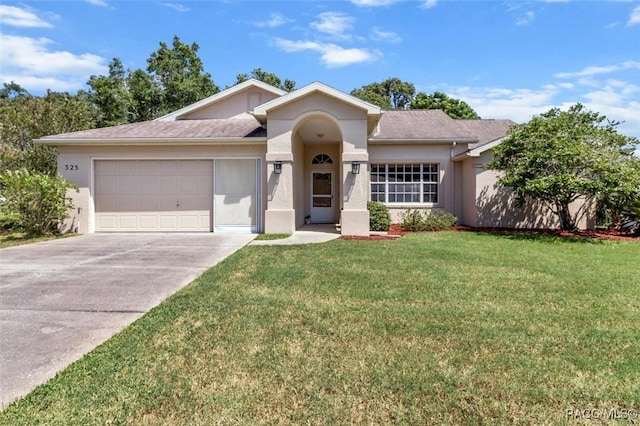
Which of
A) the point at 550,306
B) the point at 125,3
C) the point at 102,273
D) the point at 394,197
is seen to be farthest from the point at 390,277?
the point at 125,3

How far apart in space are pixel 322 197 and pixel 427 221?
5.04 meters

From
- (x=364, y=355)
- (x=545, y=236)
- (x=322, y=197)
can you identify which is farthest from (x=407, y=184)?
(x=364, y=355)

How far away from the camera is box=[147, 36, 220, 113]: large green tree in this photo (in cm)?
3228

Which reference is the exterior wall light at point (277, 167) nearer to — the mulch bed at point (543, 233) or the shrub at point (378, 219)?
the mulch bed at point (543, 233)

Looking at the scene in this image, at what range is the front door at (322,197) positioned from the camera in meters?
16.3

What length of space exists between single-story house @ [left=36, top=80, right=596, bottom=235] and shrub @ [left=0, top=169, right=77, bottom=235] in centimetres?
69

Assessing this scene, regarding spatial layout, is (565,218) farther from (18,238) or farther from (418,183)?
(18,238)

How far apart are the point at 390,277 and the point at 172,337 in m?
3.89

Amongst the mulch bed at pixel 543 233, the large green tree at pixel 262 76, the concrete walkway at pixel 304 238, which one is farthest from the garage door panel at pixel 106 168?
the large green tree at pixel 262 76

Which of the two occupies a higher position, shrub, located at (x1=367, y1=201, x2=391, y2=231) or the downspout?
the downspout

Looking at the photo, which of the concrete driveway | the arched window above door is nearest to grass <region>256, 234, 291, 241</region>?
the concrete driveway

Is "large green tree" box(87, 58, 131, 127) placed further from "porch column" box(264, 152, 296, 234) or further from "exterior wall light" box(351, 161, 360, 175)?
"exterior wall light" box(351, 161, 360, 175)

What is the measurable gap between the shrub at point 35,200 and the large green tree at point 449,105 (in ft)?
103

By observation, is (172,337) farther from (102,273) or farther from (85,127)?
(85,127)
